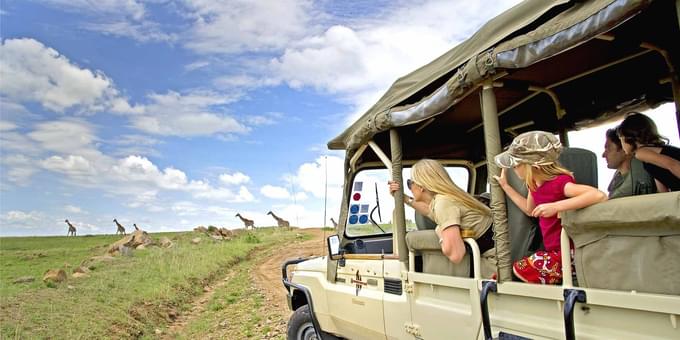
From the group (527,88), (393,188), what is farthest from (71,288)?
(527,88)

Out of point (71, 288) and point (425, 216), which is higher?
point (425, 216)

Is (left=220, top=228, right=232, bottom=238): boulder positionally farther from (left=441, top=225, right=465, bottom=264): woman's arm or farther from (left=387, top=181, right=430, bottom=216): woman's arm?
(left=441, top=225, right=465, bottom=264): woman's arm

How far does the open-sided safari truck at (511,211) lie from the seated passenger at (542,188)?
125mm

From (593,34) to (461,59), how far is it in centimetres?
95

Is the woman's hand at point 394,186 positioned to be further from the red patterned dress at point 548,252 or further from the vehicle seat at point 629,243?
the vehicle seat at point 629,243

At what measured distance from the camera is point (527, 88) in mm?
4043

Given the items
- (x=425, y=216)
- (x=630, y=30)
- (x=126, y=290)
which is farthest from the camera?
(x=126, y=290)

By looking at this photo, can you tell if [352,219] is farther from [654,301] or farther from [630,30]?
[654,301]

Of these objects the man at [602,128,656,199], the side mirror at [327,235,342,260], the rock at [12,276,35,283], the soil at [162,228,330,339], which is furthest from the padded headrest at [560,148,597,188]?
the rock at [12,276,35,283]

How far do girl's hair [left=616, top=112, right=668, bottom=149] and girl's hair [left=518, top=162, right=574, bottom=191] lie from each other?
129cm

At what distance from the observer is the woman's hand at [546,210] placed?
2.36 metres

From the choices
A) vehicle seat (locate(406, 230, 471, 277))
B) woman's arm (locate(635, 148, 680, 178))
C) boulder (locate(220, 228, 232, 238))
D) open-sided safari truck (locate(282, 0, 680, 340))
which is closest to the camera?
open-sided safari truck (locate(282, 0, 680, 340))

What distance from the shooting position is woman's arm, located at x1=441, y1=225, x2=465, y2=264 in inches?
121

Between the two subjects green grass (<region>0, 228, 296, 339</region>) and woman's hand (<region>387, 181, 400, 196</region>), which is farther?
green grass (<region>0, 228, 296, 339</region>)
